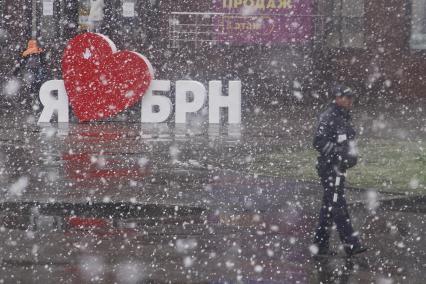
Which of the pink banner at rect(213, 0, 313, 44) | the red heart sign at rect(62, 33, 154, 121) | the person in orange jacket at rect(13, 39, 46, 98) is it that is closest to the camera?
the red heart sign at rect(62, 33, 154, 121)

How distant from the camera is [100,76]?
19328mm

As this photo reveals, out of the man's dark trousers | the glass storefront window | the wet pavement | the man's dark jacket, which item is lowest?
the wet pavement

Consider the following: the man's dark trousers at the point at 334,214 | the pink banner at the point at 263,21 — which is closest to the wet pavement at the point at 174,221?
the man's dark trousers at the point at 334,214

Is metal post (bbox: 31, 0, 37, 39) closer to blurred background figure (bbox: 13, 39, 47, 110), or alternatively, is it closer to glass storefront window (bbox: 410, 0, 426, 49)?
blurred background figure (bbox: 13, 39, 47, 110)

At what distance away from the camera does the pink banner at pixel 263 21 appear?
25344 mm

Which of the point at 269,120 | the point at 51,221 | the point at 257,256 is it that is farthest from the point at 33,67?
the point at 257,256

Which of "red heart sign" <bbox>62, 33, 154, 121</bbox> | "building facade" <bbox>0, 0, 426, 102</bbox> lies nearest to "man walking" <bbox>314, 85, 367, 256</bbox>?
"red heart sign" <bbox>62, 33, 154, 121</bbox>

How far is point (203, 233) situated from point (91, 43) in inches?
440

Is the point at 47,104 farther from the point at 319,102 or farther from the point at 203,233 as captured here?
the point at 203,233

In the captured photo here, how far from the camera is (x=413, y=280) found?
23.9 feet

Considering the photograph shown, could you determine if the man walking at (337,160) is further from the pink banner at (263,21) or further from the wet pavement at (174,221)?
the pink banner at (263,21)

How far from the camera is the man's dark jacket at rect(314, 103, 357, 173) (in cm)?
801

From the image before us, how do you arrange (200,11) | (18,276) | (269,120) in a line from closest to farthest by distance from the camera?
(18,276), (269,120), (200,11)

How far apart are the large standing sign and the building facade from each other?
5.07 meters
